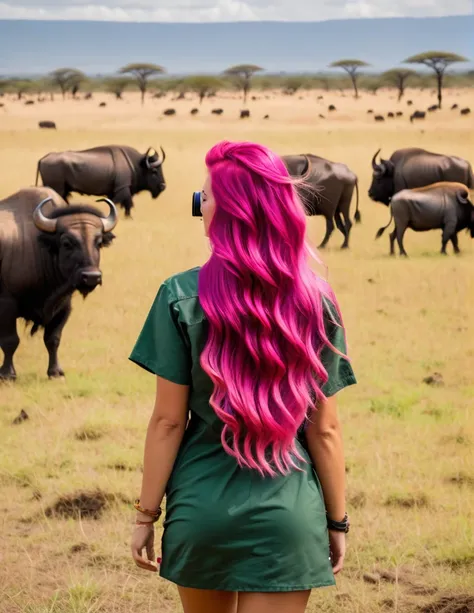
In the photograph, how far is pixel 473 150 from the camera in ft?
80.8

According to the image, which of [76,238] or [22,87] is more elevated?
[76,238]

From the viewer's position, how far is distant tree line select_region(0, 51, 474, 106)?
4388 centimetres

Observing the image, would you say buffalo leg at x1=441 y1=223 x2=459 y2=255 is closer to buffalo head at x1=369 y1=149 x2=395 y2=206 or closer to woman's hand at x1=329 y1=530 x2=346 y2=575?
buffalo head at x1=369 y1=149 x2=395 y2=206

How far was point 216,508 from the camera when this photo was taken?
2.20 metres

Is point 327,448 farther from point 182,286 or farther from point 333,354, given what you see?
point 182,286

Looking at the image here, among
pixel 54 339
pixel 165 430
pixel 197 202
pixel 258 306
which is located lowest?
pixel 54 339

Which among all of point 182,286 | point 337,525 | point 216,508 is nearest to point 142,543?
point 216,508

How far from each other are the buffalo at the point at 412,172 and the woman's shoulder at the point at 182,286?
17631 millimetres

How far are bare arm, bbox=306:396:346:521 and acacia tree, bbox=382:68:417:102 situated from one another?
51.7 metres

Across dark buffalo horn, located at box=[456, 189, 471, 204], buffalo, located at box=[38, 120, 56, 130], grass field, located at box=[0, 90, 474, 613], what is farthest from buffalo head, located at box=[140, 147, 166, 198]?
buffalo, located at box=[38, 120, 56, 130]

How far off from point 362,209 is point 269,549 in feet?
61.4

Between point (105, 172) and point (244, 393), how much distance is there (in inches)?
721

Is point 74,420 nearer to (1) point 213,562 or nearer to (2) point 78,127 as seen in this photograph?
(1) point 213,562

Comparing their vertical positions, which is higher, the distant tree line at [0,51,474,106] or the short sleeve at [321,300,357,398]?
the short sleeve at [321,300,357,398]
